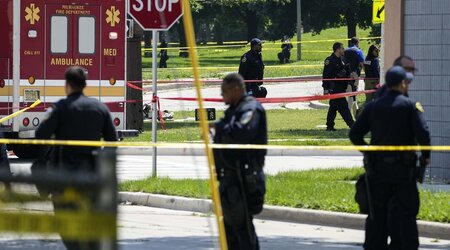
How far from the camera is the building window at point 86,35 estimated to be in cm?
1958

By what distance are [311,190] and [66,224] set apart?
33.2 ft

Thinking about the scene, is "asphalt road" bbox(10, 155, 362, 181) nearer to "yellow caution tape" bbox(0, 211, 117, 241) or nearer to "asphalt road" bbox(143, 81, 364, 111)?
"asphalt road" bbox(143, 81, 364, 111)

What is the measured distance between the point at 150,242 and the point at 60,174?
25.3 feet

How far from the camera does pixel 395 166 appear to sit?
9.36 metres

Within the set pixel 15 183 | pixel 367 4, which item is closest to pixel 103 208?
pixel 15 183

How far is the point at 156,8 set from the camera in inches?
600

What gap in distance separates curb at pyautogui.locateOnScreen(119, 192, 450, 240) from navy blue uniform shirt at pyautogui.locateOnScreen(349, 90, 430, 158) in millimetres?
2734

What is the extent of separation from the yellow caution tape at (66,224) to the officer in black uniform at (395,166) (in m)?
5.31

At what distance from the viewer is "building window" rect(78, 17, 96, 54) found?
64.2 feet

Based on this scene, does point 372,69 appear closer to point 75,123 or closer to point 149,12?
point 149,12

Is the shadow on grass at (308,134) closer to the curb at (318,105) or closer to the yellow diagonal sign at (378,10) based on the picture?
the yellow diagonal sign at (378,10)

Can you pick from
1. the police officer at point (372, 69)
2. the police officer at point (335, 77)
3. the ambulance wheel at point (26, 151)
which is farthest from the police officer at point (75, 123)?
the police officer at point (372, 69)

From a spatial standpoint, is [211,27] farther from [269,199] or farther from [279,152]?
[269,199]

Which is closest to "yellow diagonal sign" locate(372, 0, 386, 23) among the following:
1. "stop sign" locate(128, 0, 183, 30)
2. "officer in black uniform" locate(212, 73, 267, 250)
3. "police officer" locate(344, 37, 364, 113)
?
"police officer" locate(344, 37, 364, 113)
